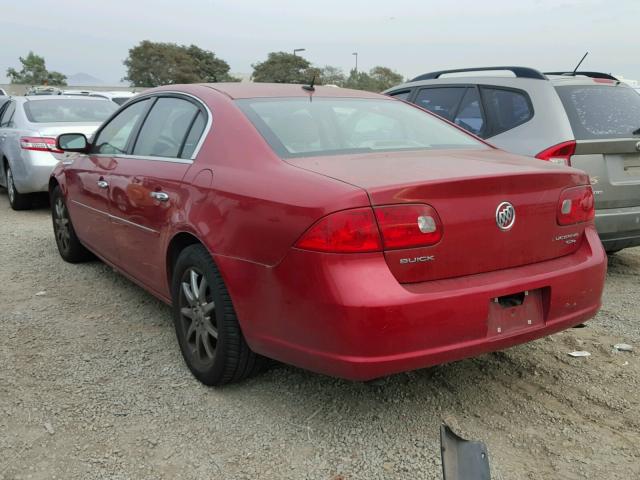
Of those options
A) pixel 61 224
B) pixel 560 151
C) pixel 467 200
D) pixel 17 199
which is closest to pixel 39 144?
pixel 17 199

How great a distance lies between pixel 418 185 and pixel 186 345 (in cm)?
158

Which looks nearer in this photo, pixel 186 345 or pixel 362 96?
pixel 186 345

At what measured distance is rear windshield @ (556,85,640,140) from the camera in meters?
4.63

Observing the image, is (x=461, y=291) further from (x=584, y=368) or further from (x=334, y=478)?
(x=584, y=368)

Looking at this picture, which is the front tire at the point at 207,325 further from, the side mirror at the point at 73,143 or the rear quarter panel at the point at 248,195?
the side mirror at the point at 73,143

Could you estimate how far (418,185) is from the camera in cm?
239

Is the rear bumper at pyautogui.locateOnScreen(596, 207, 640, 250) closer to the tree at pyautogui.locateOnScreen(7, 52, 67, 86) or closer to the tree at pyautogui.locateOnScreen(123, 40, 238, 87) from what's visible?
the tree at pyautogui.locateOnScreen(123, 40, 238, 87)

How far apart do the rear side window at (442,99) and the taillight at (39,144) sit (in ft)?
15.6

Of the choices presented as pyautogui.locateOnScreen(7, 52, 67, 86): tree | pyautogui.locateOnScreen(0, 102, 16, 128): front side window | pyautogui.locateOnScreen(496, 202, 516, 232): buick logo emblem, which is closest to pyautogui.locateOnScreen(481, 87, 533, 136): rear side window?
pyautogui.locateOnScreen(496, 202, 516, 232): buick logo emblem

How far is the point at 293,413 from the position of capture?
285 cm

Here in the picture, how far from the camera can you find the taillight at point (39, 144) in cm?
784

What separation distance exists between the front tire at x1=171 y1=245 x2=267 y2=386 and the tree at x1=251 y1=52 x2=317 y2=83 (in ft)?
180

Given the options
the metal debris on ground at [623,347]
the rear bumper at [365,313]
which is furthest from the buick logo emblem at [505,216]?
the metal debris on ground at [623,347]

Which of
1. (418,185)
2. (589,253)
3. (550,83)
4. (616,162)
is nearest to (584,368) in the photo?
(589,253)
